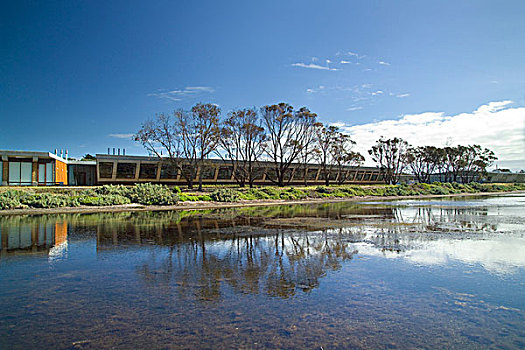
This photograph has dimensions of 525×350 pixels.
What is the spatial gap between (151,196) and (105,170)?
23.3m

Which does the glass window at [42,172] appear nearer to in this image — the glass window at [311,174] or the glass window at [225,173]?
the glass window at [225,173]

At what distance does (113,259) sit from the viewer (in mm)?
8695

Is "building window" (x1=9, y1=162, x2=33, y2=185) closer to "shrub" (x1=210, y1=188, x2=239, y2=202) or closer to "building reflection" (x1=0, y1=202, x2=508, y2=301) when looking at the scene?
"shrub" (x1=210, y1=188, x2=239, y2=202)

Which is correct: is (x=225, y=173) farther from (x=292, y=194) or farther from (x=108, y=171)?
(x=292, y=194)

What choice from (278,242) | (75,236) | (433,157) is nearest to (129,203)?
(75,236)

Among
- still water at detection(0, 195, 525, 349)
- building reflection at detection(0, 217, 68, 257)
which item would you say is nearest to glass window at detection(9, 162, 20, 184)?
building reflection at detection(0, 217, 68, 257)

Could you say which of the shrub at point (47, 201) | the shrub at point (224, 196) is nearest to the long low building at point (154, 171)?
the shrub at point (224, 196)

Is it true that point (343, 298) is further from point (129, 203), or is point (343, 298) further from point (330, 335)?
point (129, 203)

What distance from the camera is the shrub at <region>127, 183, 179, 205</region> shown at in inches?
1067

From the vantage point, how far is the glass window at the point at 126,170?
4791 cm

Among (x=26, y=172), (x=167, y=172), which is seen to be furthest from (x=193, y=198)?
(x=167, y=172)

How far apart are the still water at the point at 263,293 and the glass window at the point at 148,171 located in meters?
39.8

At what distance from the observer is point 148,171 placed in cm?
5028

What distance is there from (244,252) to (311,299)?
3.99 meters
